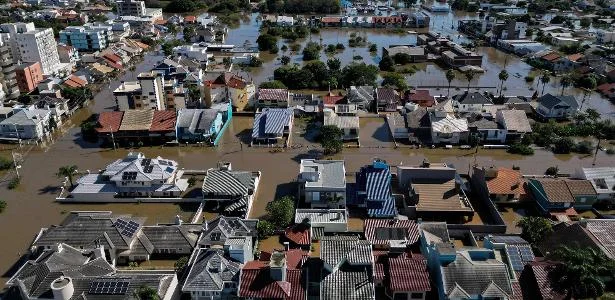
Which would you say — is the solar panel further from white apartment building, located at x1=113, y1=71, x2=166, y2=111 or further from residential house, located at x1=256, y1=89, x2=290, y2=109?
residential house, located at x1=256, y1=89, x2=290, y2=109

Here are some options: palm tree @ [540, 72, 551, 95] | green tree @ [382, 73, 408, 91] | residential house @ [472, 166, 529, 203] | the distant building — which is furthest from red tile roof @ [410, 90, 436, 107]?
the distant building

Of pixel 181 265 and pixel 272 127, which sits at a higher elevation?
pixel 272 127

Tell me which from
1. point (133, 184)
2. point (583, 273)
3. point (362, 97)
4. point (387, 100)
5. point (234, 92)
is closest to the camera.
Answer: point (583, 273)

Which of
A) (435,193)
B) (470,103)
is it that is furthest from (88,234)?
(470,103)

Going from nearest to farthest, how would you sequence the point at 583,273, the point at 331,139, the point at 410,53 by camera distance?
1. the point at 583,273
2. the point at 331,139
3. the point at 410,53

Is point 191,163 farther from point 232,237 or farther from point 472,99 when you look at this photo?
point 472,99

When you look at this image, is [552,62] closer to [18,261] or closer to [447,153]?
[447,153]
